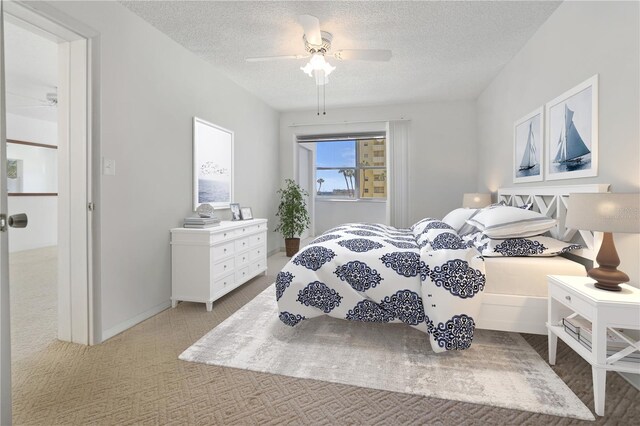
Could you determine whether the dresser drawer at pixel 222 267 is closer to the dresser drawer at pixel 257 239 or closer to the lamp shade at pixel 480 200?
the dresser drawer at pixel 257 239

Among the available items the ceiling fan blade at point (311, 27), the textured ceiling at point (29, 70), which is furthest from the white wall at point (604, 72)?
the textured ceiling at point (29, 70)

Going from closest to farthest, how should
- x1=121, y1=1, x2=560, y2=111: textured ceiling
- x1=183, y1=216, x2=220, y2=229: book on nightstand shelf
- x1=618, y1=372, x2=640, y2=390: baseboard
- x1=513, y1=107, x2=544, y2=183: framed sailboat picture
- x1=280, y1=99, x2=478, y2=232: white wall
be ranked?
1. x1=618, y1=372, x2=640, y2=390: baseboard
2. x1=121, y1=1, x2=560, y2=111: textured ceiling
3. x1=513, y1=107, x2=544, y2=183: framed sailboat picture
4. x1=183, y1=216, x2=220, y2=229: book on nightstand shelf
5. x1=280, y1=99, x2=478, y2=232: white wall

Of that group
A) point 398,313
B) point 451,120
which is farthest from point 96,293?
point 451,120

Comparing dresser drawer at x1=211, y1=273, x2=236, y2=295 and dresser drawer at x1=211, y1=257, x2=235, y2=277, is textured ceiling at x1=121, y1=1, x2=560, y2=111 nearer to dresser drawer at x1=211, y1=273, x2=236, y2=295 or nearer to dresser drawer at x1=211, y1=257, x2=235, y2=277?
dresser drawer at x1=211, y1=257, x2=235, y2=277

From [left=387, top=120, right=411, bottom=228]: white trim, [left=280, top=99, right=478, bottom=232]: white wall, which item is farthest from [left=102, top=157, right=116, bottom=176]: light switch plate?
[left=387, top=120, right=411, bottom=228]: white trim

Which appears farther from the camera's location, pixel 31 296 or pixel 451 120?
pixel 451 120

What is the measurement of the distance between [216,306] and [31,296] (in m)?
1.93

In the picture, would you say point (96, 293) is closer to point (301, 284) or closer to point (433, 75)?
point (301, 284)

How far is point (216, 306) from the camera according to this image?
305 centimetres

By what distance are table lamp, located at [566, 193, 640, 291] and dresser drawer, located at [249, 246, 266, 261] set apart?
3.03 m

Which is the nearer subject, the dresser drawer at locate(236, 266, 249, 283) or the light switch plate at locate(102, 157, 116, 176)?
the light switch plate at locate(102, 157, 116, 176)

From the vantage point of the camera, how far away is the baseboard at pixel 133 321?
93.3 inches

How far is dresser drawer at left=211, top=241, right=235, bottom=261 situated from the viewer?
118 inches

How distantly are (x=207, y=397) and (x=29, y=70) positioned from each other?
4.33m
